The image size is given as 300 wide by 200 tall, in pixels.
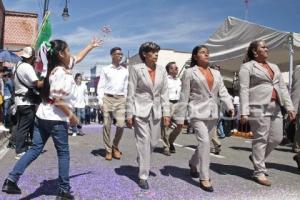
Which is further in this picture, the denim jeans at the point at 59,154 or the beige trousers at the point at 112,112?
the beige trousers at the point at 112,112

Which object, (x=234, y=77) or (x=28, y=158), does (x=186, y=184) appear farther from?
(x=234, y=77)

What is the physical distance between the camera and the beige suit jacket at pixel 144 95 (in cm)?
615

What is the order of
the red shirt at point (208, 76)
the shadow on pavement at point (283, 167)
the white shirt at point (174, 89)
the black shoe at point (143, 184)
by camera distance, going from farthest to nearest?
1. the white shirt at point (174, 89)
2. the shadow on pavement at point (283, 167)
3. the red shirt at point (208, 76)
4. the black shoe at point (143, 184)

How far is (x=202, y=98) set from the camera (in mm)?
6148

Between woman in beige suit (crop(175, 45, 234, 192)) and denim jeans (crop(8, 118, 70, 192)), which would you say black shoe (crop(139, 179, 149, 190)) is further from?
denim jeans (crop(8, 118, 70, 192))

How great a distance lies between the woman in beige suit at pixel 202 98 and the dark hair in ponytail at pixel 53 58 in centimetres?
192

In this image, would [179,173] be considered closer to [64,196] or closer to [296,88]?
[64,196]

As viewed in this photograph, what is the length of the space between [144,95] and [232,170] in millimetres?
2162

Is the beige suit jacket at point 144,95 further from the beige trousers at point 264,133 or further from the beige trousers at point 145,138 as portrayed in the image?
the beige trousers at point 264,133

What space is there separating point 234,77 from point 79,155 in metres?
10.3

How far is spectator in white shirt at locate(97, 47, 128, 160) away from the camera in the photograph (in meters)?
8.25

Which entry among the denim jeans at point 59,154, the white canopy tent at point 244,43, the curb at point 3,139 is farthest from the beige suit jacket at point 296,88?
the curb at point 3,139

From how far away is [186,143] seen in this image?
1159 cm

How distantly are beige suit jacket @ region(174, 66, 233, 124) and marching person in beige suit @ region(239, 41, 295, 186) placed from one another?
358 mm
